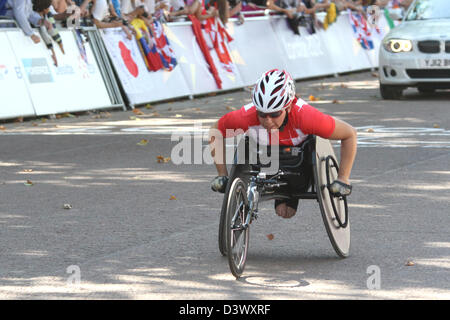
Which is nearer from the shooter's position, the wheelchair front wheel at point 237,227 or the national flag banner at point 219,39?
the wheelchair front wheel at point 237,227

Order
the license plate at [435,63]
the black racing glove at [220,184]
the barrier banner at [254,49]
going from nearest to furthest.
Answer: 1. the black racing glove at [220,184]
2. the license plate at [435,63]
3. the barrier banner at [254,49]

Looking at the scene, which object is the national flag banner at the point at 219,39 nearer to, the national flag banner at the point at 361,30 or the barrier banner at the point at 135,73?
the barrier banner at the point at 135,73

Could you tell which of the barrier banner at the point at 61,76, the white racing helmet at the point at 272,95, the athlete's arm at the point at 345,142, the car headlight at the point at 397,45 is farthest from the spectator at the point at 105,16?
the white racing helmet at the point at 272,95

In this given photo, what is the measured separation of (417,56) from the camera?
17969 mm

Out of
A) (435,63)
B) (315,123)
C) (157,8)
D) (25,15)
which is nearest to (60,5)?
(25,15)

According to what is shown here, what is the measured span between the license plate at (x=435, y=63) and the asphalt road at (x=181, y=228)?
3592 millimetres

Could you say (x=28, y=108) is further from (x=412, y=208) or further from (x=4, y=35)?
(x=412, y=208)

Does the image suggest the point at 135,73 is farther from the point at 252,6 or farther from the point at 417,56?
the point at 252,6

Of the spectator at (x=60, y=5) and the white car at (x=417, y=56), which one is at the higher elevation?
the spectator at (x=60, y=5)

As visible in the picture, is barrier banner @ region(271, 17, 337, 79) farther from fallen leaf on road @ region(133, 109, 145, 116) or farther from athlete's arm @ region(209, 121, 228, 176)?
athlete's arm @ region(209, 121, 228, 176)

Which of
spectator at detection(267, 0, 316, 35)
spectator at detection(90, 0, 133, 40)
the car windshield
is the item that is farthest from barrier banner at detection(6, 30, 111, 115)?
spectator at detection(267, 0, 316, 35)

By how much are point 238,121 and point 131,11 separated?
12361 millimetres

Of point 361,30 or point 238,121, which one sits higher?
point 238,121

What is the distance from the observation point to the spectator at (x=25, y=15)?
16.0 meters
